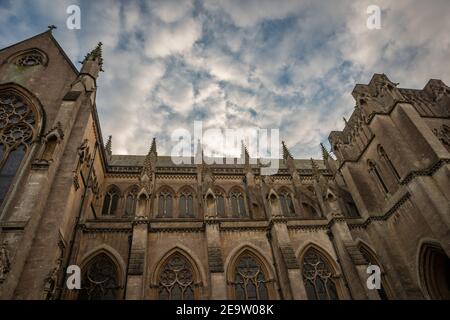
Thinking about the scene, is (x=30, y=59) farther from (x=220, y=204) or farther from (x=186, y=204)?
(x=220, y=204)

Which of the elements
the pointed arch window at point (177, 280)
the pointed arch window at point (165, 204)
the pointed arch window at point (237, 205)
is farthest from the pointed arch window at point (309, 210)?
the pointed arch window at point (177, 280)

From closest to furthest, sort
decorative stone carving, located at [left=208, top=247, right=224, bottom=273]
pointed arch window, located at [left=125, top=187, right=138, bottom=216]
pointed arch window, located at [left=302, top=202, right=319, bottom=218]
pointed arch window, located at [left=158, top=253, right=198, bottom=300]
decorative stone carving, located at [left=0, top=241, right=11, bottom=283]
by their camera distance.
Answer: decorative stone carving, located at [left=0, top=241, right=11, bottom=283] < decorative stone carving, located at [left=208, top=247, right=224, bottom=273] < pointed arch window, located at [left=158, top=253, right=198, bottom=300] < pointed arch window, located at [left=125, top=187, right=138, bottom=216] < pointed arch window, located at [left=302, top=202, right=319, bottom=218]

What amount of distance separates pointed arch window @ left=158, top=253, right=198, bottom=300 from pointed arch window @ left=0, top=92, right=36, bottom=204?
25.8ft

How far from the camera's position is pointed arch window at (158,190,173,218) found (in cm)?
1898

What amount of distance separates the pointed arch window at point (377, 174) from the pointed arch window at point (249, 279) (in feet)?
32.1

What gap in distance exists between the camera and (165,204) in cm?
1942

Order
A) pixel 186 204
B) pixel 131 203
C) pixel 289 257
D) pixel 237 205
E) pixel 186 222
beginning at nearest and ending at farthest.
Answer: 1. pixel 289 257
2. pixel 186 222
3. pixel 131 203
4. pixel 186 204
5. pixel 237 205

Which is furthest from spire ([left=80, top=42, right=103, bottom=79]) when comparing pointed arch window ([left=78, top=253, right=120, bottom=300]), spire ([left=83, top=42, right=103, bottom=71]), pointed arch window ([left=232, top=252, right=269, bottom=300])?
pointed arch window ([left=232, top=252, right=269, bottom=300])

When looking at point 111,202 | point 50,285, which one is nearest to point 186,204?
point 111,202

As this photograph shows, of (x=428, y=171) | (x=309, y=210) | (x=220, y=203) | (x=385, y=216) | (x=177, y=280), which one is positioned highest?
(x=220, y=203)

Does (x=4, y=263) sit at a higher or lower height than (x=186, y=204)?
lower

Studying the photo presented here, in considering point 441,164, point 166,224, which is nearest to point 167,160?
point 166,224

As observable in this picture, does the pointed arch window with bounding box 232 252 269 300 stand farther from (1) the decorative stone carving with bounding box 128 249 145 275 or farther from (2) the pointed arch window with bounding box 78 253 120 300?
(2) the pointed arch window with bounding box 78 253 120 300

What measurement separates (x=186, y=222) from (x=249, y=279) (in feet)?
14.4
